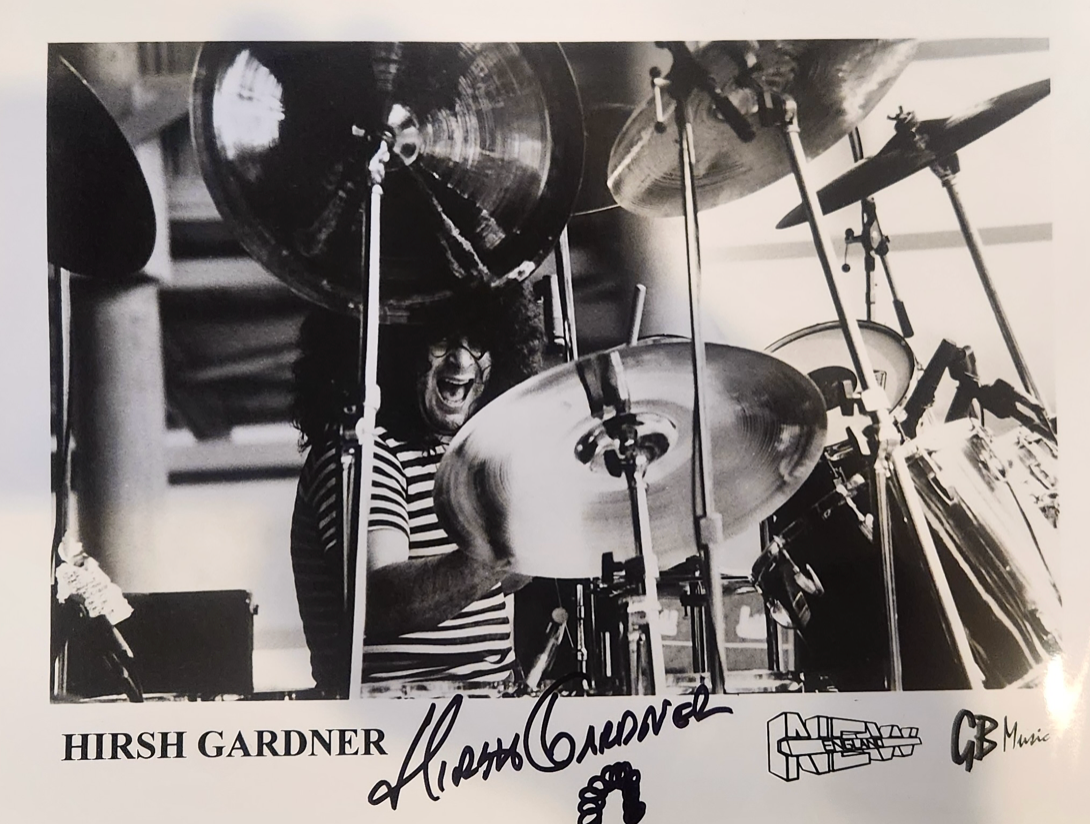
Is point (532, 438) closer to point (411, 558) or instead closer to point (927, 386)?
point (411, 558)

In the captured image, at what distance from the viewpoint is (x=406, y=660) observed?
0.79 m

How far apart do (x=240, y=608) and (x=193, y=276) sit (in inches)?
13.4

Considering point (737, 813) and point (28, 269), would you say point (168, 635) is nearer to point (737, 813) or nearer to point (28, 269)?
point (28, 269)

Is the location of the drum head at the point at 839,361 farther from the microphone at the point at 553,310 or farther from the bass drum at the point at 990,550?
the microphone at the point at 553,310

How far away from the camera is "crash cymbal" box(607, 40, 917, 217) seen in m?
0.82

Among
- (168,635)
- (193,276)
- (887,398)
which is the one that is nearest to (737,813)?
(887,398)

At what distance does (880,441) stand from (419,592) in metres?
0.50

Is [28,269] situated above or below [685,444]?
above

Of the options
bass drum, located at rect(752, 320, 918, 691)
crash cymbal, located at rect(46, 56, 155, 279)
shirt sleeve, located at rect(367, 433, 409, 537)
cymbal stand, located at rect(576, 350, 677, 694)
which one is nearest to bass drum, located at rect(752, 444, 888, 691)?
bass drum, located at rect(752, 320, 918, 691)

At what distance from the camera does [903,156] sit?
0.83 m

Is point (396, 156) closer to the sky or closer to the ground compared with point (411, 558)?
closer to the sky

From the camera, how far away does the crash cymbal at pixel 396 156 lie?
2.65 feet
